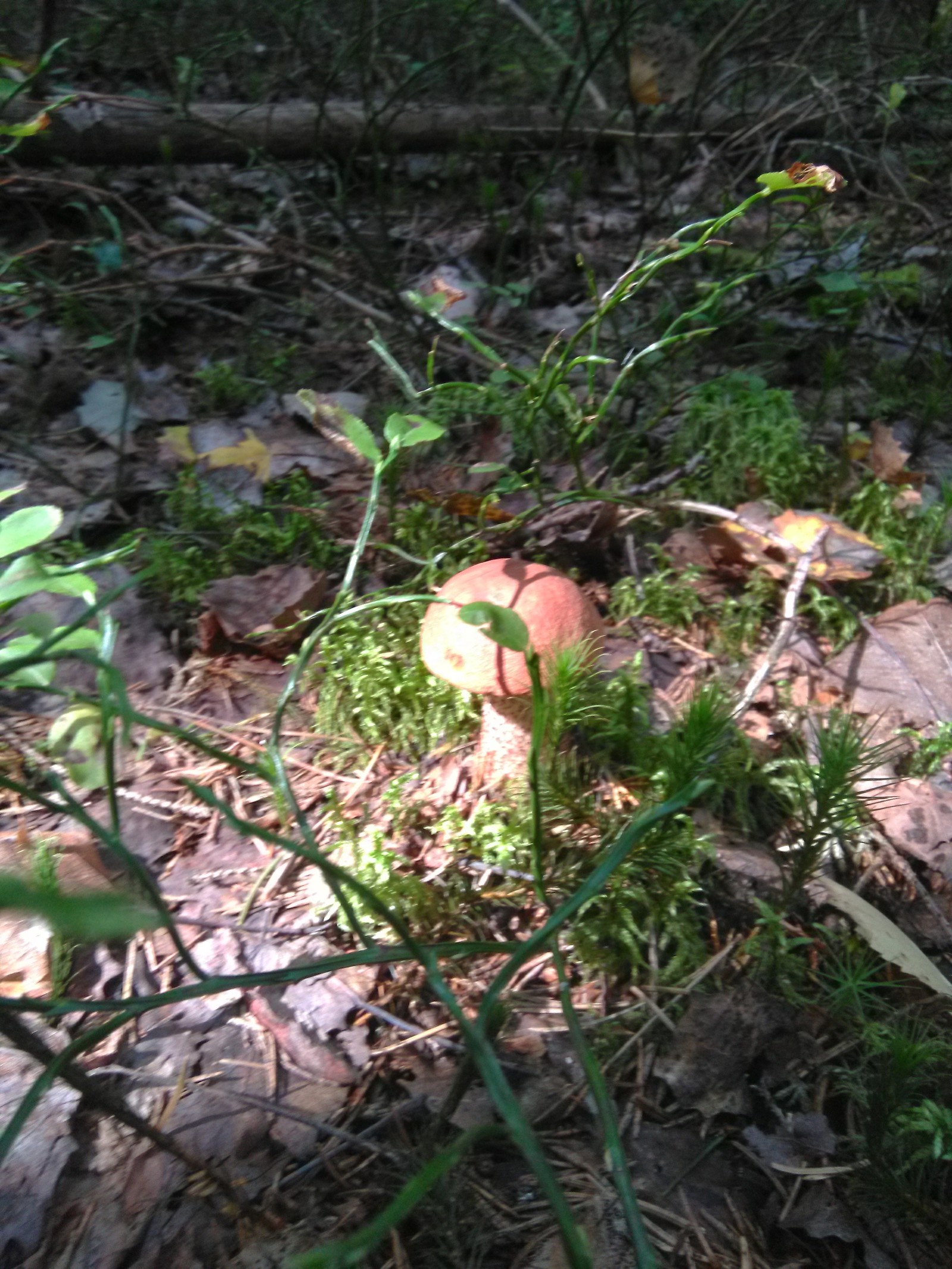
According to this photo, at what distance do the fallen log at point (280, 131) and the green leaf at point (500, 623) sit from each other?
2.74 m

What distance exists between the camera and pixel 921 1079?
1389mm

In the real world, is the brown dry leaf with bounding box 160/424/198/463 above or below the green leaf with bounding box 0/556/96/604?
below

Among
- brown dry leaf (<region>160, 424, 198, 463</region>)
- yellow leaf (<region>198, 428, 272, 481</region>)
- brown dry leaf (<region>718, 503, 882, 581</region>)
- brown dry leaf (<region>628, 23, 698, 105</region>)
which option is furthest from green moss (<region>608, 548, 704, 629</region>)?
brown dry leaf (<region>628, 23, 698, 105</region>)

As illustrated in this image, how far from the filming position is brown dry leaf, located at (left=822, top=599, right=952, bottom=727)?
221cm

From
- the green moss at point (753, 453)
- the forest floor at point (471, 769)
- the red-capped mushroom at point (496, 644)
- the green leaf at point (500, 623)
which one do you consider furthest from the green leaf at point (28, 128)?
the green moss at point (753, 453)

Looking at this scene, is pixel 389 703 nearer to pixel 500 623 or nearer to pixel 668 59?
pixel 500 623

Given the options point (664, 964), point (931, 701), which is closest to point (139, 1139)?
point (664, 964)

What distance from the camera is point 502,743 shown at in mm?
2035

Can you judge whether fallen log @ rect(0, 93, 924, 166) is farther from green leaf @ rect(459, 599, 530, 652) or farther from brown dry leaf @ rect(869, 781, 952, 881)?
green leaf @ rect(459, 599, 530, 652)

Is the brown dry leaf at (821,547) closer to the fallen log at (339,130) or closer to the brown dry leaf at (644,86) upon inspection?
the fallen log at (339,130)

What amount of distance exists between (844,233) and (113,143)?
3109 millimetres

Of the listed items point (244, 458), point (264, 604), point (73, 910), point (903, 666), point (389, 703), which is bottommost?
point (903, 666)

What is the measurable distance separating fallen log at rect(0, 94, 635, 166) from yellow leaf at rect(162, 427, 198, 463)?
119 cm

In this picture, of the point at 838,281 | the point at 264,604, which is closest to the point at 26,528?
the point at 264,604
